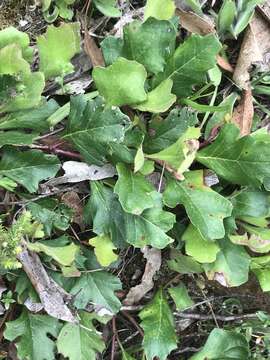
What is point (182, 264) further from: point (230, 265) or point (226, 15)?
point (226, 15)

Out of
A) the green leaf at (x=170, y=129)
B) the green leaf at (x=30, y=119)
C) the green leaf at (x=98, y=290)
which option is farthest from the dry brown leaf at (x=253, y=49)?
the green leaf at (x=98, y=290)

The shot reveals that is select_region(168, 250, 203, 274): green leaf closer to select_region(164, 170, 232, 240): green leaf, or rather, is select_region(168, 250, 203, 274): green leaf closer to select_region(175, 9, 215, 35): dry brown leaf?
select_region(164, 170, 232, 240): green leaf

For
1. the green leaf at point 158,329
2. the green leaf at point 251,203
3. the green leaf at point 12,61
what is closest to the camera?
the green leaf at point 12,61

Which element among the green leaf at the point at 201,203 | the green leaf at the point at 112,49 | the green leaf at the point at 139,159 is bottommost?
the green leaf at the point at 201,203

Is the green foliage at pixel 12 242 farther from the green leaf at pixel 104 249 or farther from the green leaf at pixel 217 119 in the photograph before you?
the green leaf at pixel 217 119

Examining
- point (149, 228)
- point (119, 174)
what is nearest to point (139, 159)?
point (119, 174)

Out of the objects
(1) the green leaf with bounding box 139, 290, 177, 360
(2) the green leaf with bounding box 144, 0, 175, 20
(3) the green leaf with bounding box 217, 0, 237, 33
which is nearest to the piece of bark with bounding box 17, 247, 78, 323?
(1) the green leaf with bounding box 139, 290, 177, 360

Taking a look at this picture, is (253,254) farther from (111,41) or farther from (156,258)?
(111,41)
